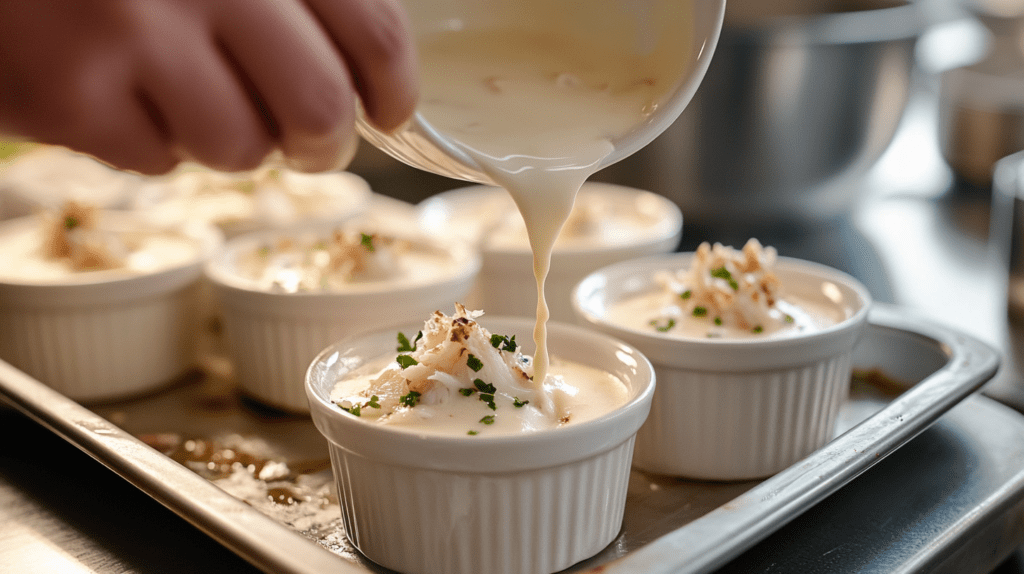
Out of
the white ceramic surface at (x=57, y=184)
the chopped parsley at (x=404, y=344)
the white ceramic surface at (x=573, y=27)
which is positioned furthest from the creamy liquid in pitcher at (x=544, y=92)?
the white ceramic surface at (x=57, y=184)

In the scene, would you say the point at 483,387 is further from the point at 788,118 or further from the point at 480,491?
the point at 788,118

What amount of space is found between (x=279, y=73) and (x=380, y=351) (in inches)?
38.1

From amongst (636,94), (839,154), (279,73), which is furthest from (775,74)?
(279,73)

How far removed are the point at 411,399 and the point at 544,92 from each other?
0.55 m

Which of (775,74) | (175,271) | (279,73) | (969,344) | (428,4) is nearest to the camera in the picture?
(279,73)

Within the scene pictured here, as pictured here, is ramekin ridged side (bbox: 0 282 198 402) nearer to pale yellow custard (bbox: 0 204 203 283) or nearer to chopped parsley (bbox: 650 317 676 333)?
pale yellow custard (bbox: 0 204 203 283)

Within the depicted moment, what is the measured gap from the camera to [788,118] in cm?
297

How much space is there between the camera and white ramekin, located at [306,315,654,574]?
1.46 metres

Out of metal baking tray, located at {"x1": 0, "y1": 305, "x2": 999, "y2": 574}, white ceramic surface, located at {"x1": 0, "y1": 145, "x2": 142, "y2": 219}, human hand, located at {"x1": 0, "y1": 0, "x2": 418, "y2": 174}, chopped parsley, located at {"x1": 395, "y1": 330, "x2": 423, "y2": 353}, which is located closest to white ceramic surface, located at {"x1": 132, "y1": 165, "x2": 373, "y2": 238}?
white ceramic surface, located at {"x1": 0, "y1": 145, "x2": 142, "y2": 219}

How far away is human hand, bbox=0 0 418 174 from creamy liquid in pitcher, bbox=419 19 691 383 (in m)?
0.43

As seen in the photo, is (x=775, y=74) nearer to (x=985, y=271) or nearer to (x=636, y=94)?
(x=985, y=271)

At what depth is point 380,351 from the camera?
1914 mm

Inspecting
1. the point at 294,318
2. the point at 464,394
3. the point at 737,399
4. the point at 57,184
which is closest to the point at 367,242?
the point at 294,318

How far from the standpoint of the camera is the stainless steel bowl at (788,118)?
2.91 m
